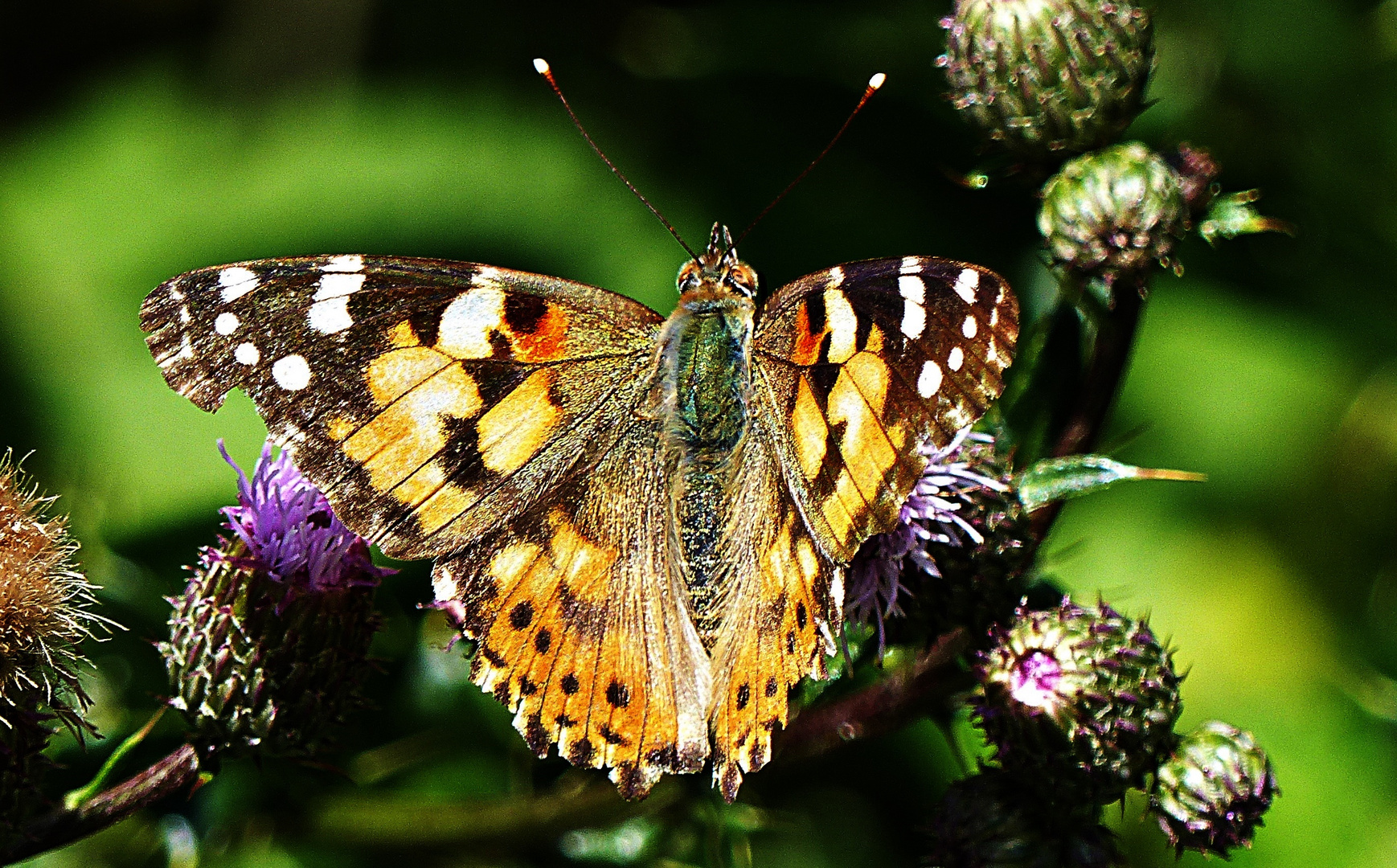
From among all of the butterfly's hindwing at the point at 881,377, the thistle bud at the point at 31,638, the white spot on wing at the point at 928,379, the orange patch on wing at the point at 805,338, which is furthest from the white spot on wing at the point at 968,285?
the thistle bud at the point at 31,638

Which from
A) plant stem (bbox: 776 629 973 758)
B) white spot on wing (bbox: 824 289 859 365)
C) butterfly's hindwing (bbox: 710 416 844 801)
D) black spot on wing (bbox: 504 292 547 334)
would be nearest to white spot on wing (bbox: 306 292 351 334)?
black spot on wing (bbox: 504 292 547 334)

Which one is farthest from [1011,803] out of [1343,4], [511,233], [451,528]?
[1343,4]

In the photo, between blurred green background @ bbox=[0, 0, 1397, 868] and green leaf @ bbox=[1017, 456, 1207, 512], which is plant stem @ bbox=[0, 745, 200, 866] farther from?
green leaf @ bbox=[1017, 456, 1207, 512]

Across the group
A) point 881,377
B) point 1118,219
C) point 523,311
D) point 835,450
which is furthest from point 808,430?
point 1118,219

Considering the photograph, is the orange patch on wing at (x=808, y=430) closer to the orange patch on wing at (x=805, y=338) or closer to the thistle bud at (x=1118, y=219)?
the orange patch on wing at (x=805, y=338)

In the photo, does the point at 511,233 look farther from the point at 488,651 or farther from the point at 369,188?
the point at 488,651

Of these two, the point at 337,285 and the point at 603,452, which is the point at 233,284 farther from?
the point at 603,452

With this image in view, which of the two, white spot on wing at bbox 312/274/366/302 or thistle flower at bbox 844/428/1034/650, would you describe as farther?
thistle flower at bbox 844/428/1034/650
